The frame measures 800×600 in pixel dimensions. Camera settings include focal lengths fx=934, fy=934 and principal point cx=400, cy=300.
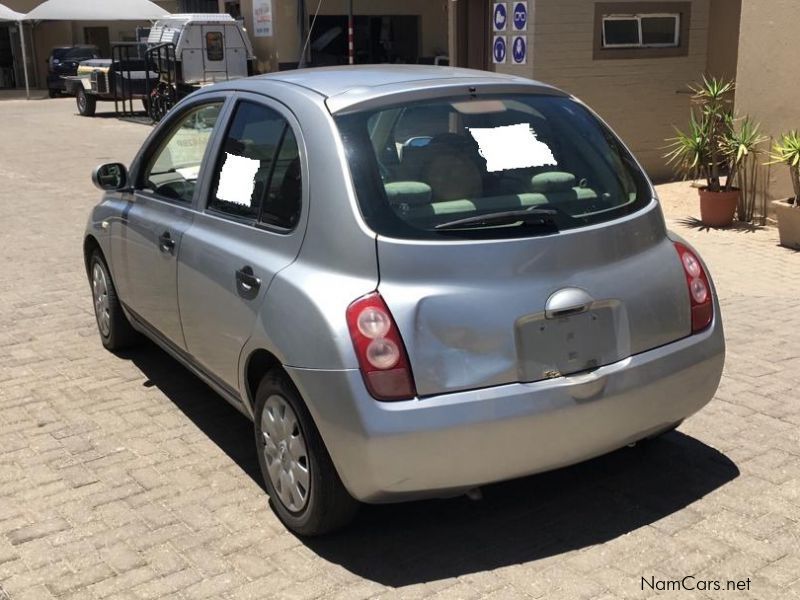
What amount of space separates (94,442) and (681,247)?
283 centimetres

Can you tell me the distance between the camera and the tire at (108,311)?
18.1ft

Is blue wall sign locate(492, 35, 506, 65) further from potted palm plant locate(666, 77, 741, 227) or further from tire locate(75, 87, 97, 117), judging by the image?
tire locate(75, 87, 97, 117)

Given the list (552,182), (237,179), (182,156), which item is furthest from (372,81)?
(182,156)

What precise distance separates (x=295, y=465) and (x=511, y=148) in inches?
57.3

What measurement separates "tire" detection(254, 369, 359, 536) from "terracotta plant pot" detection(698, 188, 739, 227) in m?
6.54

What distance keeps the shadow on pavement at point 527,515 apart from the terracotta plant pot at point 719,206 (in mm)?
5181

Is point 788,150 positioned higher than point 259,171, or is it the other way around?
point 259,171

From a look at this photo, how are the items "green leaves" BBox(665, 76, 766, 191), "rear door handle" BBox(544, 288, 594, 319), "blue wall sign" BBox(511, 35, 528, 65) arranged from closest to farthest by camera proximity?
"rear door handle" BBox(544, 288, 594, 319), "green leaves" BBox(665, 76, 766, 191), "blue wall sign" BBox(511, 35, 528, 65)

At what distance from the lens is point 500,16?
37.6 feet

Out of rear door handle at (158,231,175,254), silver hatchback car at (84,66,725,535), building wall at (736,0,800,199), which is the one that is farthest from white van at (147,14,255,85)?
silver hatchback car at (84,66,725,535)

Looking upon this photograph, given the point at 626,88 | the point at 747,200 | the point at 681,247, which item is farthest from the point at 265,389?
the point at 626,88

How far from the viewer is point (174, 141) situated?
4867 mm

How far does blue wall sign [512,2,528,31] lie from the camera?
1099 centimetres

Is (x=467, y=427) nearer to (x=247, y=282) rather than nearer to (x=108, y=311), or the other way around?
(x=247, y=282)
